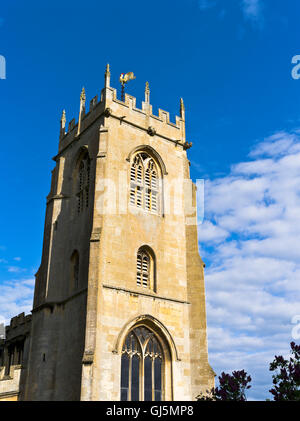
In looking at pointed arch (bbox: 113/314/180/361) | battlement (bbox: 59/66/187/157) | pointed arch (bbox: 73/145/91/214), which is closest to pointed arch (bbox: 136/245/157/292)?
pointed arch (bbox: 113/314/180/361)

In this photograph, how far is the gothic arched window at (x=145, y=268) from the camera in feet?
88.4

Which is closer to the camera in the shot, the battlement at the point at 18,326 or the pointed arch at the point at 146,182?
the pointed arch at the point at 146,182

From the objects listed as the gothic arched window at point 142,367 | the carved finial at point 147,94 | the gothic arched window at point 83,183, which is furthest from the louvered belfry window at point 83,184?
the gothic arched window at point 142,367

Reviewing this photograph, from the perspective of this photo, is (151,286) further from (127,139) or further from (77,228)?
(127,139)

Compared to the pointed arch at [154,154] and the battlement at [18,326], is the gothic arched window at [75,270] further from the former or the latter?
the pointed arch at [154,154]

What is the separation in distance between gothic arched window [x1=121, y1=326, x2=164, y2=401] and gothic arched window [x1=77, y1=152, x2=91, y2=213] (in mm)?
8089

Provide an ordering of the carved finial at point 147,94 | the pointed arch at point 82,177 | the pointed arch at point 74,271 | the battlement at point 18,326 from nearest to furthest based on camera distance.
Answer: the pointed arch at point 74,271, the pointed arch at point 82,177, the battlement at point 18,326, the carved finial at point 147,94

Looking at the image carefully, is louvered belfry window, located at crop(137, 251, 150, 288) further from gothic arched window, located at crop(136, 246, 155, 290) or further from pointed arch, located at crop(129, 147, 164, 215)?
pointed arch, located at crop(129, 147, 164, 215)

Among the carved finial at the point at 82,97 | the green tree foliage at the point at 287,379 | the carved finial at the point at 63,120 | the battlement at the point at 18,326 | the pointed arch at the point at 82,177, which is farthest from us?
the carved finial at the point at 63,120

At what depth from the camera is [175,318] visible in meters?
26.9

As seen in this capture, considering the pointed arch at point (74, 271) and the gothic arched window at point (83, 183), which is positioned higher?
the gothic arched window at point (83, 183)

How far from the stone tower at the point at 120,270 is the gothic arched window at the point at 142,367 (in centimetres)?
5
